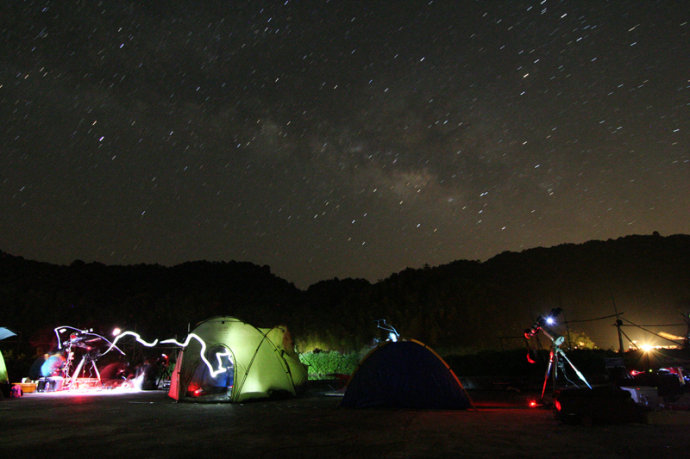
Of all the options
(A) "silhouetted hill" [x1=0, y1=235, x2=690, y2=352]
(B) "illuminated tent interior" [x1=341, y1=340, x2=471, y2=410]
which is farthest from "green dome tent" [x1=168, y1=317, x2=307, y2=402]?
(A) "silhouetted hill" [x1=0, y1=235, x2=690, y2=352]

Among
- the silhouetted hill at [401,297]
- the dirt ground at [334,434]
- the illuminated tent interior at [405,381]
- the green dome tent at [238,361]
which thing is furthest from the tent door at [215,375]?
the silhouetted hill at [401,297]

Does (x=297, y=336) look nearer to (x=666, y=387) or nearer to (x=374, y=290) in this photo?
(x=374, y=290)

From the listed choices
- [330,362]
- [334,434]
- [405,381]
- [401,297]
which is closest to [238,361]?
[405,381]

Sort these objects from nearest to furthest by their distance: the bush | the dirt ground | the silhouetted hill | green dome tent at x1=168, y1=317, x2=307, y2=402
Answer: the dirt ground
green dome tent at x1=168, y1=317, x2=307, y2=402
the bush
the silhouetted hill

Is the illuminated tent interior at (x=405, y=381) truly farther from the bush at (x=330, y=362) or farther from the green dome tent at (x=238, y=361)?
the bush at (x=330, y=362)

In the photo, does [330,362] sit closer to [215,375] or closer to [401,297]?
[215,375]

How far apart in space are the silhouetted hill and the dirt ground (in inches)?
368

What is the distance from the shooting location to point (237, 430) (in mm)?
6953

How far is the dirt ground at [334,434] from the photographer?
5.07 metres

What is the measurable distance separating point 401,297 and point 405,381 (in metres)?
35.4

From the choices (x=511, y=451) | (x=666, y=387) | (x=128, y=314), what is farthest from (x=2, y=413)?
(x=128, y=314)

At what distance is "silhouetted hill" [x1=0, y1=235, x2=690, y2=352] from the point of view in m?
34.1

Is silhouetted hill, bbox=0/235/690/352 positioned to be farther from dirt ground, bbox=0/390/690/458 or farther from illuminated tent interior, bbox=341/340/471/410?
dirt ground, bbox=0/390/690/458

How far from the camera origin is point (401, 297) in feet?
148
